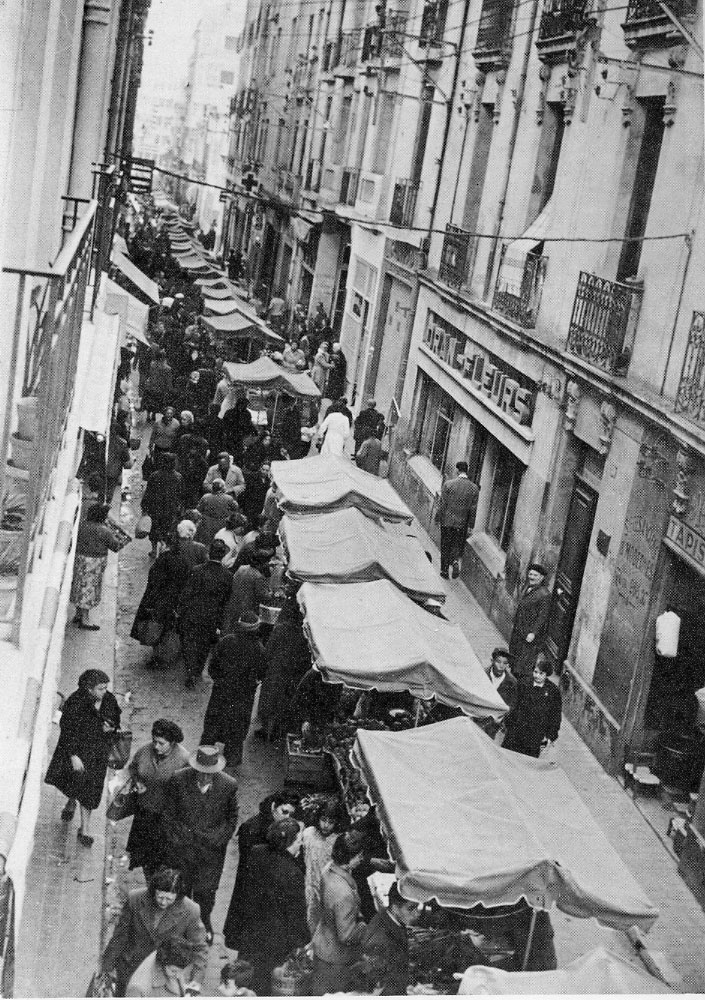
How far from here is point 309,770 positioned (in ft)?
30.7

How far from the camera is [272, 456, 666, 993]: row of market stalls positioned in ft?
22.2

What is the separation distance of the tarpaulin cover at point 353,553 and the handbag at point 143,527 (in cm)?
324

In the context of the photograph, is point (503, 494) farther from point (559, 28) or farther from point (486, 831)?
point (486, 831)

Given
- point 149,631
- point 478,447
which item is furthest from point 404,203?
point 149,631

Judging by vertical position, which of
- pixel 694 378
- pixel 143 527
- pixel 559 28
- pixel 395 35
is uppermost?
pixel 395 35

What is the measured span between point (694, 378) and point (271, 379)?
9080 mm

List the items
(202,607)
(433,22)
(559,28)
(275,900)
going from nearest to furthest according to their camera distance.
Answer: (275,900)
(202,607)
(559,28)
(433,22)

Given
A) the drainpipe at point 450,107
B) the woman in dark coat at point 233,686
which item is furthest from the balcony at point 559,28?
the woman in dark coat at point 233,686

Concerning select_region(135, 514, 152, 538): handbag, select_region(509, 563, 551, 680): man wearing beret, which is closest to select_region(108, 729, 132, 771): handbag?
select_region(509, 563, 551, 680): man wearing beret

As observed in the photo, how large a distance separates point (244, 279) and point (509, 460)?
89.2ft

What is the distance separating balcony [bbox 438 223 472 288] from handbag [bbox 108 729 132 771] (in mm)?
10728

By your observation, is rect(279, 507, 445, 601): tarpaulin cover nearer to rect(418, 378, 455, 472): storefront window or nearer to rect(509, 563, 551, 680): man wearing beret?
rect(509, 563, 551, 680): man wearing beret

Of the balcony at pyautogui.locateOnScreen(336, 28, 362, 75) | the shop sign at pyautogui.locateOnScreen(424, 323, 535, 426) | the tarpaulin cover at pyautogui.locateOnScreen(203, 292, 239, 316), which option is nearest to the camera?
the shop sign at pyautogui.locateOnScreen(424, 323, 535, 426)

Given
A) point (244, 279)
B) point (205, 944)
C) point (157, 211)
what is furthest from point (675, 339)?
point (157, 211)
